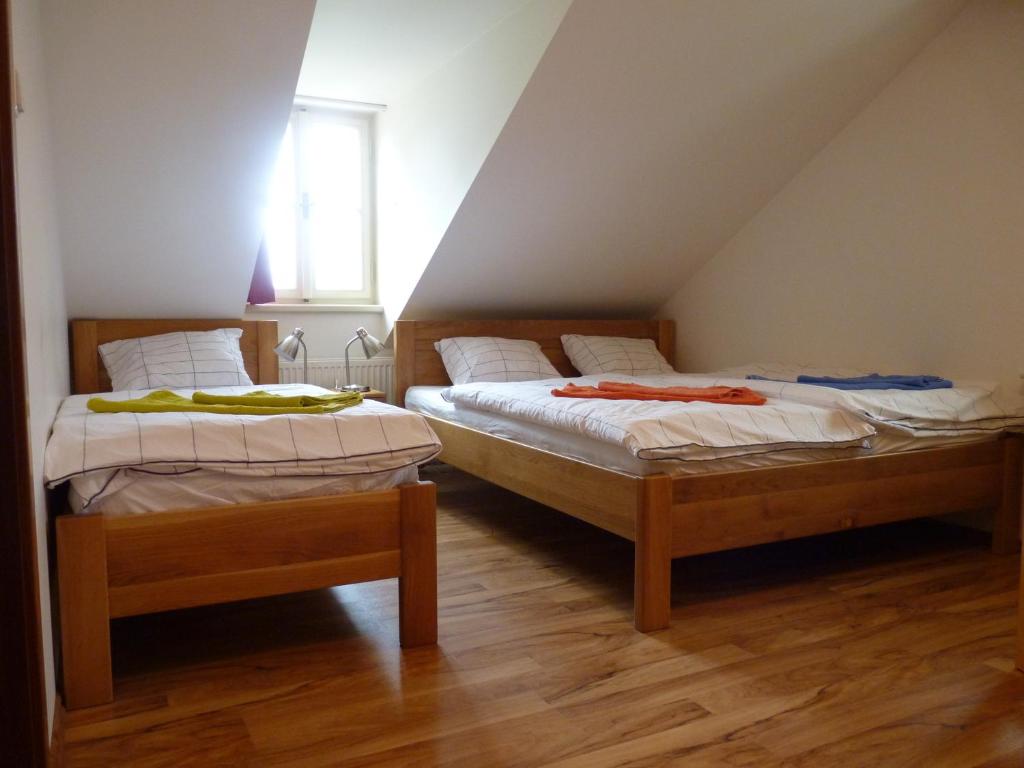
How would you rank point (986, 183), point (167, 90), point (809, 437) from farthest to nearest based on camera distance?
point (986, 183)
point (167, 90)
point (809, 437)

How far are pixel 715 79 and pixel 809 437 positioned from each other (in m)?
1.57

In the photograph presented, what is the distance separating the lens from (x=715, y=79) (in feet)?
10.8

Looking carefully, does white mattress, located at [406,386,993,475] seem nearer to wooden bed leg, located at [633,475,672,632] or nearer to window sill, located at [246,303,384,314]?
wooden bed leg, located at [633,475,672,632]

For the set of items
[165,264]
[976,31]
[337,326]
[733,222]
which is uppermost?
[976,31]

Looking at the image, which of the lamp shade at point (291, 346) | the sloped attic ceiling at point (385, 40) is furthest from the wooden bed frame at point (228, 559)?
the sloped attic ceiling at point (385, 40)

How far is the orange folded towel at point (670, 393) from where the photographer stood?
275 centimetres

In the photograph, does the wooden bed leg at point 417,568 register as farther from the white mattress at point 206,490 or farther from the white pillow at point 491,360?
the white pillow at point 491,360

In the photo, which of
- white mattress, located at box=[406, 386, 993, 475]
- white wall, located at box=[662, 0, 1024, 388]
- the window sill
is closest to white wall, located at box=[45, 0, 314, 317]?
the window sill

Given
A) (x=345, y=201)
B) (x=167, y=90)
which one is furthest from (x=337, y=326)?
(x=167, y=90)

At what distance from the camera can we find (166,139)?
115 inches

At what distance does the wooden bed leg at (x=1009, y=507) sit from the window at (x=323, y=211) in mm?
3161

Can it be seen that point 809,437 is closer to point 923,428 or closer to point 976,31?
point 923,428

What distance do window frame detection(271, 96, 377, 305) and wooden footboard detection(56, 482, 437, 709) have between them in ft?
7.90

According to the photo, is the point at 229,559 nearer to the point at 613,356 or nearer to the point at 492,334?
the point at 492,334
